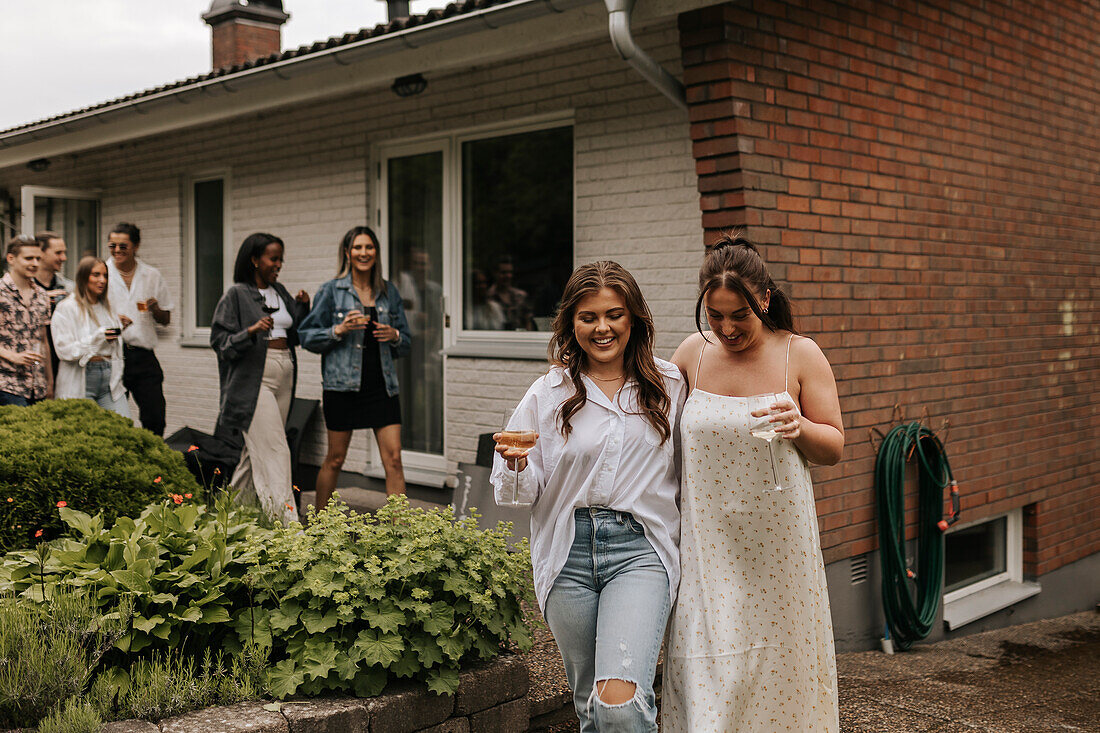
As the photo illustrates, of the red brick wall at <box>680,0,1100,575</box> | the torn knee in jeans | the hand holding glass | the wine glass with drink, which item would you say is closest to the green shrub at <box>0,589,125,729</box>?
the torn knee in jeans

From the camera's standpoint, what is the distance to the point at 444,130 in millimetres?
7238

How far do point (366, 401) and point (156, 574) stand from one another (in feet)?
7.80

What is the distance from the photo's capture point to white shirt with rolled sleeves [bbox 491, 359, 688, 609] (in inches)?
116

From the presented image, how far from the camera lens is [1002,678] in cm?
547

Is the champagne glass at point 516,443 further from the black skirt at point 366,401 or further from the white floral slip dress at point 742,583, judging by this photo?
the black skirt at point 366,401

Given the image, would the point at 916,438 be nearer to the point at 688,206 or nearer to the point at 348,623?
the point at 688,206

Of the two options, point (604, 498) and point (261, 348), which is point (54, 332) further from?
point (604, 498)

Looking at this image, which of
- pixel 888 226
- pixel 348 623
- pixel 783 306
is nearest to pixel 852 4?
pixel 888 226

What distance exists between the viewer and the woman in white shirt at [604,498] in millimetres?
2852

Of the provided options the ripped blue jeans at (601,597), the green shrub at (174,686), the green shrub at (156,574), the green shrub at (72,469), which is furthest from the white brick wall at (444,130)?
the green shrub at (174,686)

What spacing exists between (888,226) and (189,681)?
4312 mm

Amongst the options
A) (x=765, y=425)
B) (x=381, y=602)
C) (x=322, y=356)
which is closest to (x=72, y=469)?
(x=322, y=356)

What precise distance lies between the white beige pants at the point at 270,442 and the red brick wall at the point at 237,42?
25.7 ft

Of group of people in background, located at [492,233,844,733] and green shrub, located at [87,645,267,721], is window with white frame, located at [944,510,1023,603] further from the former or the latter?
green shrub, located at [87,645,267,721]
